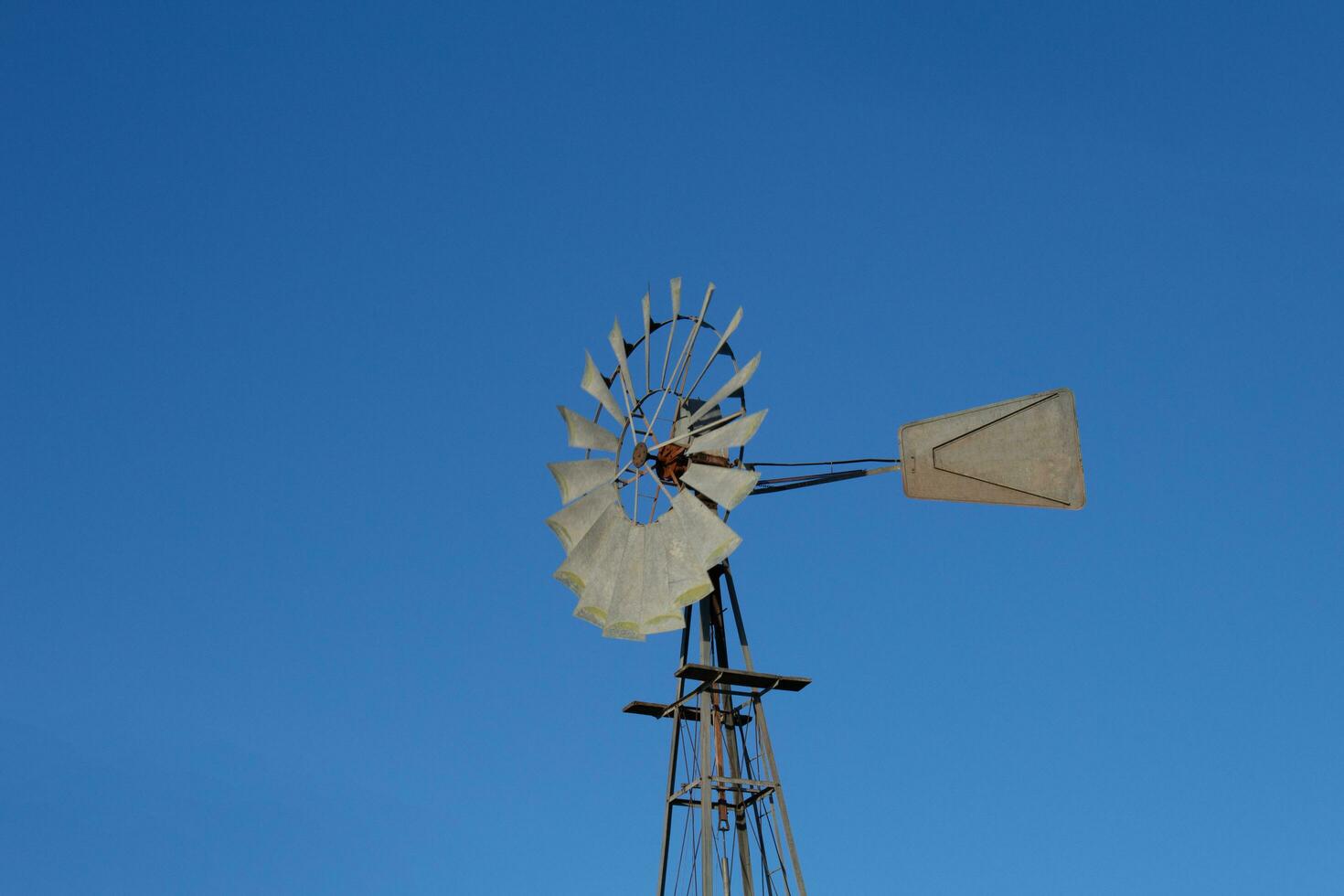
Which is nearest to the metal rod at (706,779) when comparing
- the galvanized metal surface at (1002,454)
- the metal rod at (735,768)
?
the metal rod at (735,768)

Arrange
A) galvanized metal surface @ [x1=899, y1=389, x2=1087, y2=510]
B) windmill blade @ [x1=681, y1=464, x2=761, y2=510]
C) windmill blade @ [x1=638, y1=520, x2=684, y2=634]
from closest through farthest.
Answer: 1. galvanized metal surface @ [x1=899, y1=389, x2=1087, y2=510]
2. windmill blade @ [x1=681, y1=464, x2=761, y2=510]
3. windmill blade @ [x1=638, y1=520, x2=684, y2=634]

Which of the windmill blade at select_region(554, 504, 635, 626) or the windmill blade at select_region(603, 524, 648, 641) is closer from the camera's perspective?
the windmill blade at select_region(603, 524, 648, 641)

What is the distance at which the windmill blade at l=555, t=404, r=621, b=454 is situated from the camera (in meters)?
19.1

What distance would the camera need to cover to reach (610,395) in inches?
769

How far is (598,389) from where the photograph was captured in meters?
19.6

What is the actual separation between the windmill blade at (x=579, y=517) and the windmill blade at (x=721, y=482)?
105 centimetres

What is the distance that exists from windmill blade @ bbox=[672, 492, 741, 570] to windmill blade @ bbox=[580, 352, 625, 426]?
156 centimetres

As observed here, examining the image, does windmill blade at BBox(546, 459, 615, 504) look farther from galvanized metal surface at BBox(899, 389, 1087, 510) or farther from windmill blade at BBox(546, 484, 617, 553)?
galvanized metal surface at BBox(899, 389, 1087, 510)

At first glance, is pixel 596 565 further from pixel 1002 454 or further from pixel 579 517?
pixel 1002 454

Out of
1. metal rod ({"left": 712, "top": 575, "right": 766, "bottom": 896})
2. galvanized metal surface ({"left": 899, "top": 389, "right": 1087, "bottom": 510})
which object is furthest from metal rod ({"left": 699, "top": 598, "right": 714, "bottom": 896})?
galvanized metal surface ({"left": 899, "top": 389, "right": 1087, "bottom": 510})

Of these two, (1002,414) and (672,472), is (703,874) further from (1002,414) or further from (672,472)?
(1002,414)

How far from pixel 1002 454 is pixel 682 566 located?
150 inches

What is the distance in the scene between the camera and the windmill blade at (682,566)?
17609mm

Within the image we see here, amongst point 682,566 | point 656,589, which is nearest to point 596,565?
point 656,589
